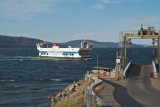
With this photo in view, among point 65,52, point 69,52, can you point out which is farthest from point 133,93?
point 65,52

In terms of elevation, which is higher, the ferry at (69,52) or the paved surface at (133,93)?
the ferry at (69,52)

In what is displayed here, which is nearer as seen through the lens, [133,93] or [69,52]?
[133,93]

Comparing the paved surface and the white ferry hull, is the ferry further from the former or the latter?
the paved surface

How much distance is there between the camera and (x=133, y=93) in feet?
106

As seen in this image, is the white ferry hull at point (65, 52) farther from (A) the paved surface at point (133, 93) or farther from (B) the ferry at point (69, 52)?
(A) the paved surface at point (133, 93)

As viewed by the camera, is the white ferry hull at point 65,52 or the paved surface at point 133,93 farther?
the white ferry hull at point 65,52

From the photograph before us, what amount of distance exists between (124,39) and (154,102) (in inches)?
1056

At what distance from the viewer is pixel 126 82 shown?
41.0m

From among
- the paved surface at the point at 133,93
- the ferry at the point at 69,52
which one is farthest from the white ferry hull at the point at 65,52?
the paved surface at the point at 133,93

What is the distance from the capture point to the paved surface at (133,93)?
26594mm

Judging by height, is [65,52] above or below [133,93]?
above

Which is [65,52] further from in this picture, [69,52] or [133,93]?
[133,93]

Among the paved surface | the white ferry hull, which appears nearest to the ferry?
the white ferry hull

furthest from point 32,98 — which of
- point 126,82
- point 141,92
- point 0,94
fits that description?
point 141,92
